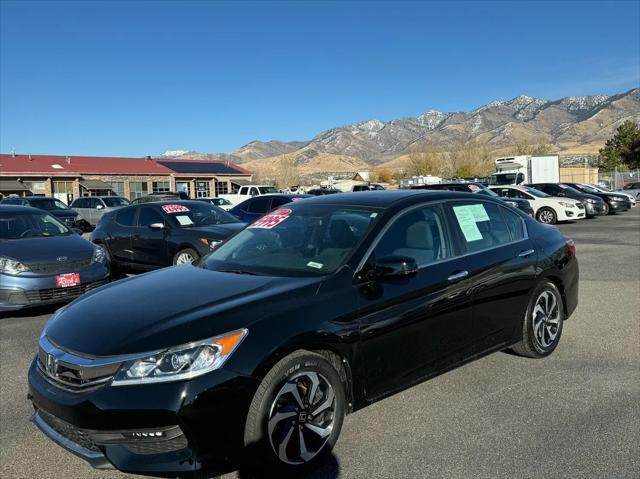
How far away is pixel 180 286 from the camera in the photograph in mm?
3764

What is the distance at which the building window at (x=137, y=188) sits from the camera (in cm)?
5442

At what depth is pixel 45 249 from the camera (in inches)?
292

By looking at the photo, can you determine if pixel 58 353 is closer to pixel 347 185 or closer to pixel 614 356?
pixel 614 356

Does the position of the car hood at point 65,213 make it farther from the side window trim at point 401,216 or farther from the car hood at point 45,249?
the side window trim at point 401,216

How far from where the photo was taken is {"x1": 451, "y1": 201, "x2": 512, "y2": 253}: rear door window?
14.8 feet

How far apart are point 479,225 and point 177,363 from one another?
9.45 feet

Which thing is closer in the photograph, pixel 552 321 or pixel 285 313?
pixel 285 313

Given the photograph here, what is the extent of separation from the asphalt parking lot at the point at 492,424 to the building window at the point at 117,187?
50.3 meters

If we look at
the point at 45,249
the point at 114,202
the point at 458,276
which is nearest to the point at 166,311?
the point at 458,276

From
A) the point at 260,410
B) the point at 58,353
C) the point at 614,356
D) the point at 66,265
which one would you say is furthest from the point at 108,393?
the point at 66,265

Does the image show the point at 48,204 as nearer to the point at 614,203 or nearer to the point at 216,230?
the point at 216,230

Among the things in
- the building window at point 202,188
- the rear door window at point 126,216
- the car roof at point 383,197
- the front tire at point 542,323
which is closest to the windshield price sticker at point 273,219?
the car roof at point 383,197

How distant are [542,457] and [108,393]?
253cm

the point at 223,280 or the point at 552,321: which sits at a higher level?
the point at 223,280
